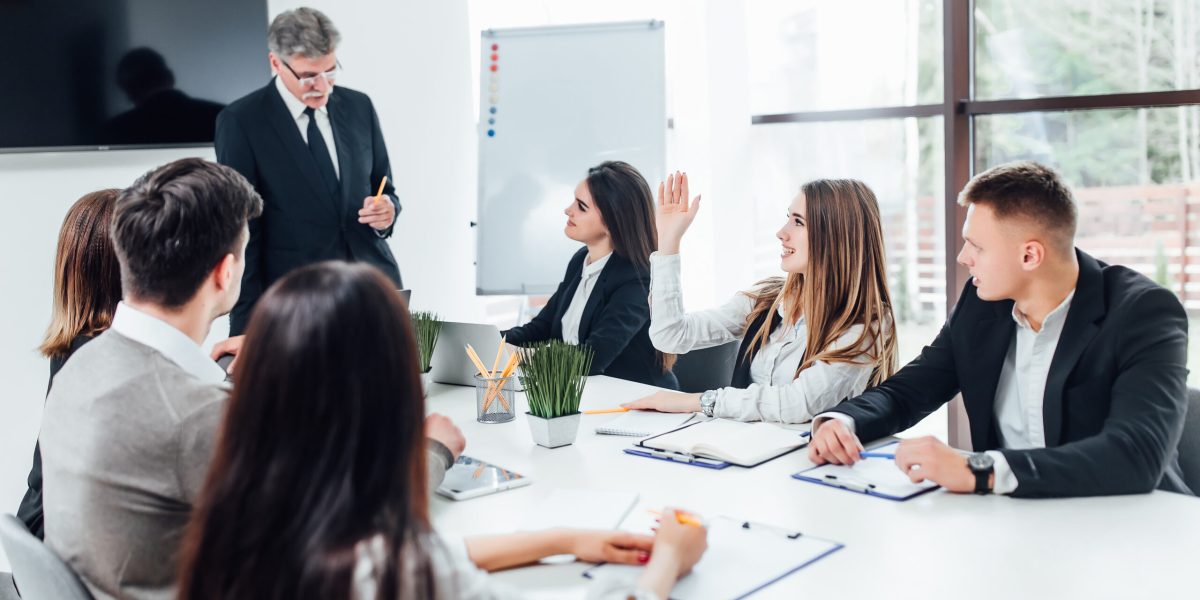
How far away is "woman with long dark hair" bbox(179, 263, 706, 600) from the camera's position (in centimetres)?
92

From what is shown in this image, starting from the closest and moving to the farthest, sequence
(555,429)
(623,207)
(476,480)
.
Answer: (476,480) < (555,429) < (623,207)

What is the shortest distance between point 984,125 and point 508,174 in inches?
76.3

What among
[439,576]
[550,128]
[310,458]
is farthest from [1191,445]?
[550,128]

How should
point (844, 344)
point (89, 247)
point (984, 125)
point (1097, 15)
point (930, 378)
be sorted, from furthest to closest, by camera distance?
point (984, 125) < point (1097, 15) < point (844, 344) < point (930, 378) < point (89, 247)

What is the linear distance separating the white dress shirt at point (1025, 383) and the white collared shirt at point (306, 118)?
213 centimetres

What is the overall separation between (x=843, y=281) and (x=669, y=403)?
539 millimetres

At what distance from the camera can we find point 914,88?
4.22 meters

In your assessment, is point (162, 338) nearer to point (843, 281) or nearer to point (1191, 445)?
point (843, 281)

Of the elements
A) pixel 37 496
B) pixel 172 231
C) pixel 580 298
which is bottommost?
pixel 37 496

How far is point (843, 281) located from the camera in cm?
238

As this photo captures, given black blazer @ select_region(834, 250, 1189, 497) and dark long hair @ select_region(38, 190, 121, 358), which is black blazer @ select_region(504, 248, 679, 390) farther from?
dark long hair @ select_region(38, 190, 121, 358)

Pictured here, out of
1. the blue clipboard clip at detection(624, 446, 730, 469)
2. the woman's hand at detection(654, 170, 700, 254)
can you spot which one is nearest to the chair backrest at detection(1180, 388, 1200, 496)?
the blue clipboard clip at detection(624, 446, 730, 469)

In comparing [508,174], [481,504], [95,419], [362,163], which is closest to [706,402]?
[481,504]

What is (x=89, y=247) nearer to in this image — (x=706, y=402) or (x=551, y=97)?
(x=706, y=402)
